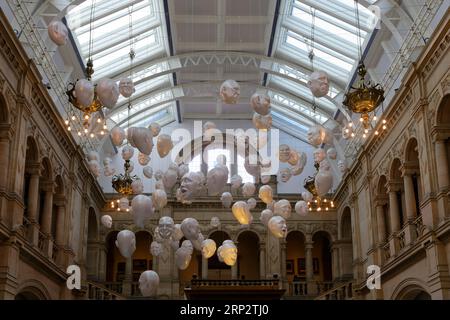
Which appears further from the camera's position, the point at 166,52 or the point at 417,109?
the point at 166,52

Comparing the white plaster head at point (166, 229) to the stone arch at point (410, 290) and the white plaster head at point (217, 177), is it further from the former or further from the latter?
the stone arch at point (410, 290)

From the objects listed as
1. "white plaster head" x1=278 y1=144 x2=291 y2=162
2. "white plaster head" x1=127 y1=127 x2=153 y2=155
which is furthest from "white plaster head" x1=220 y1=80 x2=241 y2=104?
"white plaster head" x1=278 y1=144 x2=291 y2=162

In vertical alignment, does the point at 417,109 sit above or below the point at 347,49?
below

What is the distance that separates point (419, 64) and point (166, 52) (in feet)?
38.1

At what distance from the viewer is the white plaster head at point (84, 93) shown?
11820 millimetres

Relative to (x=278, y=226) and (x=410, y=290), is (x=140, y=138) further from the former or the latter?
(x=410, y=290)

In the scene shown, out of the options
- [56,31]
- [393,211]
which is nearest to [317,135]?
[56,31]

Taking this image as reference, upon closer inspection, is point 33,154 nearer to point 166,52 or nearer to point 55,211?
point 55,211

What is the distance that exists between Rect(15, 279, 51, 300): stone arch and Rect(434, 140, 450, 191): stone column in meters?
11.8

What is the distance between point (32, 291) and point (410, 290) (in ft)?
37.8

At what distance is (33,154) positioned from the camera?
1927 cm

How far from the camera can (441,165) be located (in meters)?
16.5
